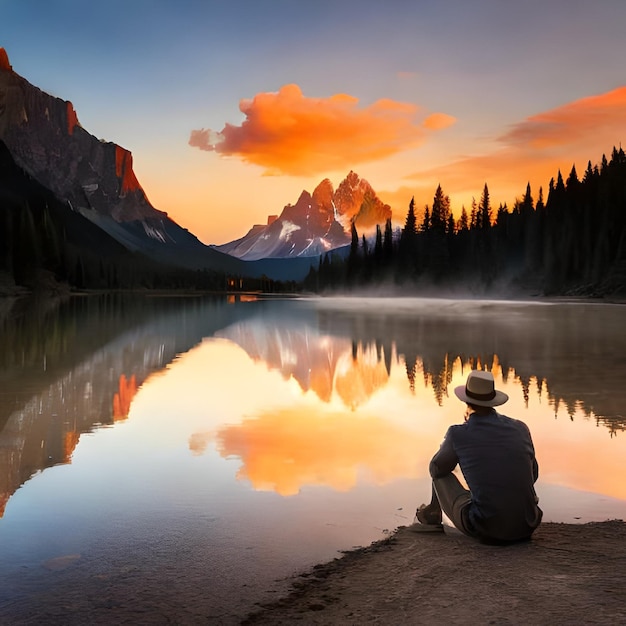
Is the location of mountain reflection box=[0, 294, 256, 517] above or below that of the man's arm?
below

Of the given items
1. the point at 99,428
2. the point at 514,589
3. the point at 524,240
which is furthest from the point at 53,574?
the point at 524,240

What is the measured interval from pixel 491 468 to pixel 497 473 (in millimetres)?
83

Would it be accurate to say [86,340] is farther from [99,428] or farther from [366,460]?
[366,460]

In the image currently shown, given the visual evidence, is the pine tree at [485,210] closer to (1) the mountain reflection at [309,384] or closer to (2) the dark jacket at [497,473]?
(1) the mountain reflection at [309,384]

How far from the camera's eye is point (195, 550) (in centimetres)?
726

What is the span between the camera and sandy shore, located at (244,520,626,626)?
5.20m

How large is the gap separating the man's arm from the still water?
128cm

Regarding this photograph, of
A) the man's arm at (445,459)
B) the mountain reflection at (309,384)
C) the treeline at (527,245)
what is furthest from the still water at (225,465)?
the treeline at (527,245)

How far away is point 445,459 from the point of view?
7.13 metres

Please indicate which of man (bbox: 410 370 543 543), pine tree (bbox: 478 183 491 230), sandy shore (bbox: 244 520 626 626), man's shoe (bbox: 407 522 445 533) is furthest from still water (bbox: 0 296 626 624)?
pine tree (bbox: 478 183 491 230)

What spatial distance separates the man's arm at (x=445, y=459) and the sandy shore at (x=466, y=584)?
808 mm

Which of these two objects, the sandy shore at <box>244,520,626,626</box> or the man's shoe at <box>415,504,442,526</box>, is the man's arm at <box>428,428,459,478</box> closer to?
the man's shoe at <box>415,504,442,526</box>

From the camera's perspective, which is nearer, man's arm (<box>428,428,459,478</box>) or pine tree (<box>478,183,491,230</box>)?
man's arm (<box>428,428,459,478</box>)

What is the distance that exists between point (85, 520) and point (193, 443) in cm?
467
